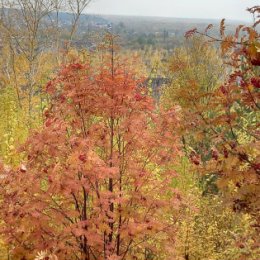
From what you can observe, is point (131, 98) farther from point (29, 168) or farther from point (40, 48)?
point (40, 48)

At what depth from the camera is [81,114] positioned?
22.4 feet

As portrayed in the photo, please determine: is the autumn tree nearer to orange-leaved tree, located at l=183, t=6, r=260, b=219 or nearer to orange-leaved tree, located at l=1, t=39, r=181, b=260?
orange-leaved tree, located at l=183, t=6, r=260, b=219

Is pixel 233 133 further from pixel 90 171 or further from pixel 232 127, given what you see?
pixel 90 171

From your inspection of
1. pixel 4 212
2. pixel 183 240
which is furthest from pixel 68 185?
pixel 183 240

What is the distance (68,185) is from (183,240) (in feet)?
20.4

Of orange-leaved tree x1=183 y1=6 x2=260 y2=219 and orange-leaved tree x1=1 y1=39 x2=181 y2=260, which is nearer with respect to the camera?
orange-leaved tree x1=183 y1=6 x2=260 y2=219

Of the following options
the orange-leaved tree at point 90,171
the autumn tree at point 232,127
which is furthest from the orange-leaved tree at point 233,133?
the orange-leaved tree at point 90,171

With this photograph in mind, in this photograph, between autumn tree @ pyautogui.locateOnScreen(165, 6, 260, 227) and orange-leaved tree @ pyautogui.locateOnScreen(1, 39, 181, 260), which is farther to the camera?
orange-leaved tree @ pyautogui.locateOnScreen(1, 39, 181, 260)

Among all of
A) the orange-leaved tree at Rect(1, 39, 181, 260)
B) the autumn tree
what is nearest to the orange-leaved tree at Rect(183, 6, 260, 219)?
the autumn tree

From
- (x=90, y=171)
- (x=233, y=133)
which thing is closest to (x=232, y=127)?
(x=233, y=133)

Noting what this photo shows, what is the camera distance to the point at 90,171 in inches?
225

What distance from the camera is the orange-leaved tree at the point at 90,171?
5930 millimetres

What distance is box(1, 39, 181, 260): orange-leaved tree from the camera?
593 cm

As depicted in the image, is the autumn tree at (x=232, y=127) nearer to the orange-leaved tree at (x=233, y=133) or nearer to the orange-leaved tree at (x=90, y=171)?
the orange-leaved tree at (x=233, y=133)
